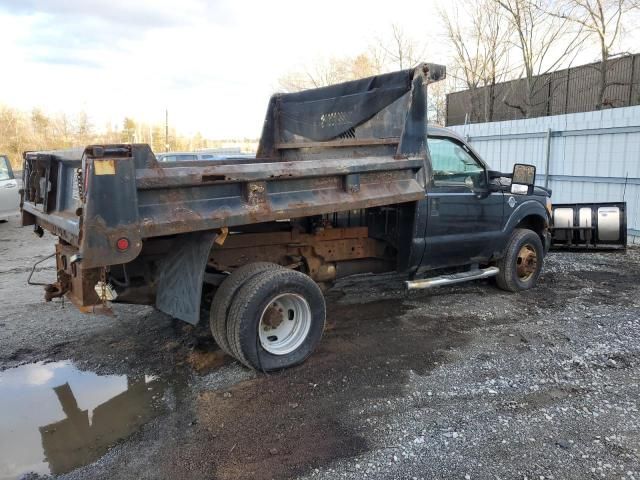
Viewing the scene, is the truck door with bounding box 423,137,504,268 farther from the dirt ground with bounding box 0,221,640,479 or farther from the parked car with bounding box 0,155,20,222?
the parked car with bounding box 0,155,20,222

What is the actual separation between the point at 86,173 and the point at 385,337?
10.3 ft

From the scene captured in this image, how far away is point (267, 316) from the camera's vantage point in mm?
4309

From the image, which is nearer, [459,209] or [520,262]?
[459,209]

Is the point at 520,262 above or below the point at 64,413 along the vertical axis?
above

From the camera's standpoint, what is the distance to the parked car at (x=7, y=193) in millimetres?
12058

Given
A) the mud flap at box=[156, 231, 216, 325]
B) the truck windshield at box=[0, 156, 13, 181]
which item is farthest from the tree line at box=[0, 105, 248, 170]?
the mud flap at box=[156, 231, 216, 325]

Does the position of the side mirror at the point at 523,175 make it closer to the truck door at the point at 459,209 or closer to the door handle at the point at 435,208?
the truck door at the point at 459,209

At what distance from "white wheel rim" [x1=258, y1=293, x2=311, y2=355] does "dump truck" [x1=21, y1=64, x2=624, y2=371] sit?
0.01m

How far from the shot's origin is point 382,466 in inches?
120

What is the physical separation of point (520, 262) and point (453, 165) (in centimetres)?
183

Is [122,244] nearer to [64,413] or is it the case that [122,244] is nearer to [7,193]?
[64,413]

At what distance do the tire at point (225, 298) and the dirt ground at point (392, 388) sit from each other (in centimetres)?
36

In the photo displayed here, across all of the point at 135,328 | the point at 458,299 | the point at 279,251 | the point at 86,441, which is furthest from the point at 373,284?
the point at 86,441

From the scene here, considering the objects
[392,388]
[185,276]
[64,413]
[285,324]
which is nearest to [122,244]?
[185,276]
